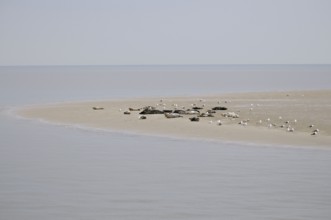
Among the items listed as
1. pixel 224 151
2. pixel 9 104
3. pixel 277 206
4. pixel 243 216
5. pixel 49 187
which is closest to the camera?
pixel 243 216

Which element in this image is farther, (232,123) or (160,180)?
(232,123)

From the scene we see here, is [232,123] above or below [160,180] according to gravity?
above

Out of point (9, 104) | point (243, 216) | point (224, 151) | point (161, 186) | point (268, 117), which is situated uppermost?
point (9, 104)

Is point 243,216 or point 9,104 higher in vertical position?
point 9,104

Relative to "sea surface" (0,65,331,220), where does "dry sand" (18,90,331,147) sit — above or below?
above

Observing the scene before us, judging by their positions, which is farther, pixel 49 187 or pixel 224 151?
pixel 224 151

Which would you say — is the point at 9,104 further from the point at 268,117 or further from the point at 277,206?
the point at 277,206

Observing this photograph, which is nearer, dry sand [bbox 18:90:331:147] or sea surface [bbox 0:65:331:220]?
A: sea surface [bbox 0:65:331:220]

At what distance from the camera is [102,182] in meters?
11.8

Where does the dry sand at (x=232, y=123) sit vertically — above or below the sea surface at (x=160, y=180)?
above

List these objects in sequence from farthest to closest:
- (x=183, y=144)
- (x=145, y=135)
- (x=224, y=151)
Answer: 1. (x=145, y=135)
2. (x=183, y=144)
3. (x=224, y=151)

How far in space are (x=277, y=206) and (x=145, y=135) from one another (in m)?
9.92

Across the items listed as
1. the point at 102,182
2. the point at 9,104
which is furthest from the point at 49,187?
the point at 9,104

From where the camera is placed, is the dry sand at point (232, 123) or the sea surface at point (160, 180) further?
the dry sand at point (232, 123)
